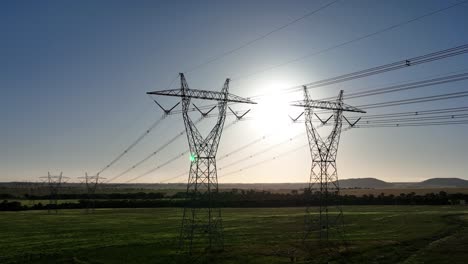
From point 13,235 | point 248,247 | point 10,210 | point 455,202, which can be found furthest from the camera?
point 455,202

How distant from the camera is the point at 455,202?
5930 inches

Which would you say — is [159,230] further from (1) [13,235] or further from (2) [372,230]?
(2) [372,230]

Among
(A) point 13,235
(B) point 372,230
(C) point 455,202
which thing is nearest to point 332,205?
(C) point 455,202

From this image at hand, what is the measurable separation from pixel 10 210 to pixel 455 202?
487ft

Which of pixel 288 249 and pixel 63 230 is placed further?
pixel 63 230

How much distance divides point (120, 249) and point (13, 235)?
87.9ft

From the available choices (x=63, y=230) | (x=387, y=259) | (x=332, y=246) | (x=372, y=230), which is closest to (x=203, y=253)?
(x=332, y=246)

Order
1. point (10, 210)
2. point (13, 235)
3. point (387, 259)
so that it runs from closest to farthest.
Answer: point (387, 259), point (13, 235), point (10, 210)

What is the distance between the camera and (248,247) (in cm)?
5375

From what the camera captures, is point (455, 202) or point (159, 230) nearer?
point (159, 230)

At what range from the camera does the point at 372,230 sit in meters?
71.2

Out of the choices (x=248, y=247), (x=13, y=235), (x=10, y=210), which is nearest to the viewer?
(x=248, y=247)

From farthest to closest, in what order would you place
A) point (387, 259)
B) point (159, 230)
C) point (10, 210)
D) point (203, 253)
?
1. point (10, 210)
2. point (159, 230)
3. point (203, 253)
4. point (387, 259)

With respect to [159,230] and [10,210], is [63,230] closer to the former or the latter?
[159,230]
